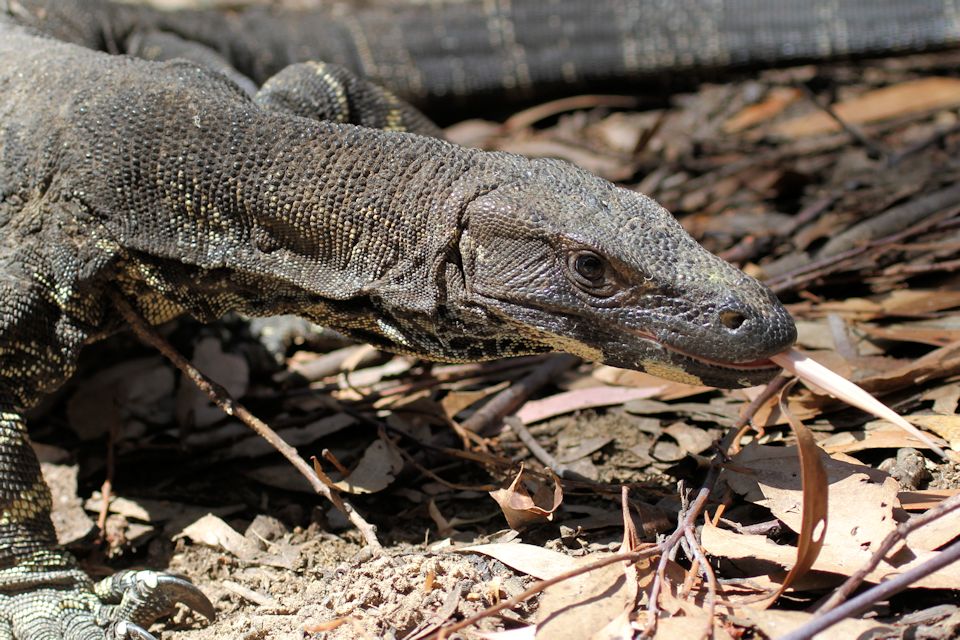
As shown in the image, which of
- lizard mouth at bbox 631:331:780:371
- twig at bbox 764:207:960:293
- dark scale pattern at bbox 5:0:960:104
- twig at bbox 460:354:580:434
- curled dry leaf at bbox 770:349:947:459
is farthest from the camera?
dark scale pattern at bbox 5:0:960:104

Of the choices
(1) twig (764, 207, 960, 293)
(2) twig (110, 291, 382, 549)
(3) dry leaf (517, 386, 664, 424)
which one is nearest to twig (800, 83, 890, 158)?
(1) twig (764, 207, 960, 293)

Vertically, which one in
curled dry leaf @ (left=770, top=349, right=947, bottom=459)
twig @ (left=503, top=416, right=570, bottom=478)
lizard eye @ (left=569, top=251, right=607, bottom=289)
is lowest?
twig @ (left=503, top=416, right=570, bottom=478)

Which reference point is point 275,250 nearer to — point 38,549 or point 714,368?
point 38,549

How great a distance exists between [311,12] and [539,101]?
1.89m

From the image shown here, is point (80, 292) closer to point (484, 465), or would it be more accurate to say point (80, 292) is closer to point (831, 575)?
point (484, 465)

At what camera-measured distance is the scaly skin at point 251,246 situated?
3.34 m

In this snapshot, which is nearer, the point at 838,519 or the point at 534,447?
the point at 838,519

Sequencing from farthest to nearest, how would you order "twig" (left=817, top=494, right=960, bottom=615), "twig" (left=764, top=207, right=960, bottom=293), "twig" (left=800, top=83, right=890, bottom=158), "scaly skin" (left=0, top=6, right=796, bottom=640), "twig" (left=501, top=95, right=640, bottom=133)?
"twig" (left=501, top=95, right=640, bottom=133)
"twig" (left=800, top=83, right=890, bottom=158)
"twig" (left=764, top=207, right=960, bottom=293)
"scaly skin" (left=0, top=6, right=796, bottom=640)
"twig" (left=817, top=494, right=960, bottom=615)

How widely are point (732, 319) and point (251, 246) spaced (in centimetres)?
178

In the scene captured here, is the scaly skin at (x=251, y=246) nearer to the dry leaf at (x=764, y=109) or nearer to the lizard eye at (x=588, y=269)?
the lizard eye at (x=588, y=269)

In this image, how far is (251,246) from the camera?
375cm

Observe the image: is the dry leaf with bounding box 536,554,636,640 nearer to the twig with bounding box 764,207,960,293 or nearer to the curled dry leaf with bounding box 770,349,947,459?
the curled dry leaf with bounding box 770,349,947,459

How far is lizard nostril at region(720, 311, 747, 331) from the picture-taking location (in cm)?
311

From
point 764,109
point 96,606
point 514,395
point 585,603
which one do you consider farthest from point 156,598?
point 764,109
